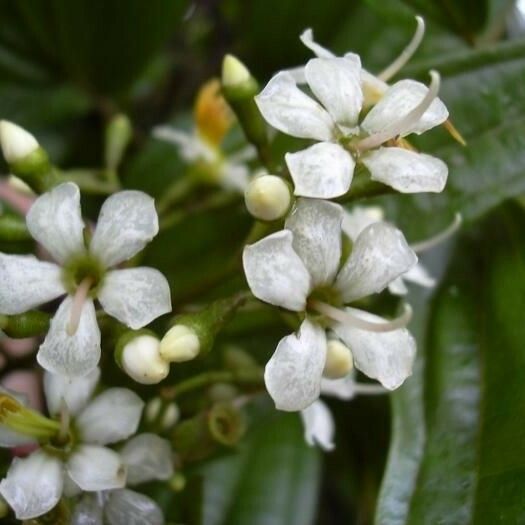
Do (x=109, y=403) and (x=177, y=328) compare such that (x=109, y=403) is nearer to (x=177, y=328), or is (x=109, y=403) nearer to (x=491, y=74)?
(x=177, y=328)

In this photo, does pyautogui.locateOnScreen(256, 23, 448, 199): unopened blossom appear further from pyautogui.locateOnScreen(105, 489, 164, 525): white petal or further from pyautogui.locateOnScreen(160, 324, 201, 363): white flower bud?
pyautogui.locateOnScreen(105, 489, 164, 525): white petal

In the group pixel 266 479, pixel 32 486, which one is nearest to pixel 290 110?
pixel 32 486

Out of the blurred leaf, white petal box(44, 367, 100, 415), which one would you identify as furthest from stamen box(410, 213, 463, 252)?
white petal box(44, 367, 100, 415)

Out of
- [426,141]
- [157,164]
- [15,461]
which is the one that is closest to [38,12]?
[157,164]

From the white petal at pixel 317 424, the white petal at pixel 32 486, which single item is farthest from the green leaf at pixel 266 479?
the white petal at pixel 32 486

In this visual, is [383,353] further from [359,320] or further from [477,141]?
[477,141]

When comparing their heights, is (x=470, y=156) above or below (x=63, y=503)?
above
